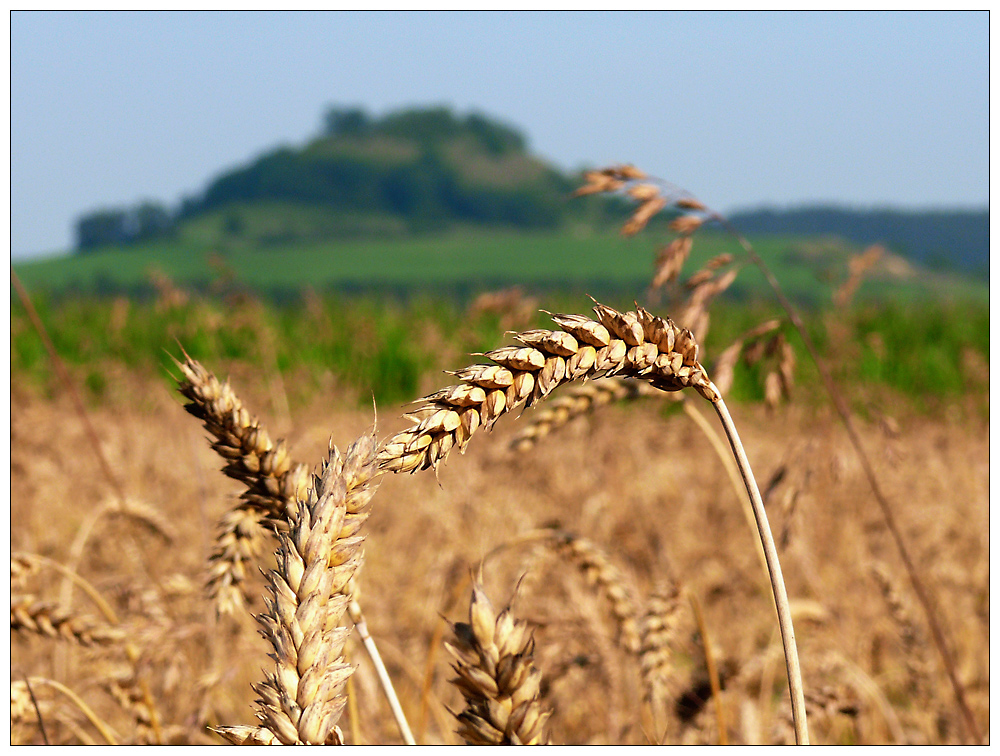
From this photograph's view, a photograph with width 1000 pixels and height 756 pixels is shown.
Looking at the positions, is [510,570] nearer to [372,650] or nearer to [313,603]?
[372,650]

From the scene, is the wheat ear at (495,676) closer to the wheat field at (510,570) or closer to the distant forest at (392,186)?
the wheat field at (510,570)

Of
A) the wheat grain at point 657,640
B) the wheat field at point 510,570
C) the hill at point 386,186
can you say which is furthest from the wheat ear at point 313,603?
the hill at point 386,186

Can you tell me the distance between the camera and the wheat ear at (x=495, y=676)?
617mm

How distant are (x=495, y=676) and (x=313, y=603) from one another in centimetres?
15

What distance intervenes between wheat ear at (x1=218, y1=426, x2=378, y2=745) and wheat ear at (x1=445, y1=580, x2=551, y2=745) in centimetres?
10

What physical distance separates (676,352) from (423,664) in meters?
2.05

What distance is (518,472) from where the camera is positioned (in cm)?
430

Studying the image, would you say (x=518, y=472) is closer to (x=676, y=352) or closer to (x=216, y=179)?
(x=676, y=352)

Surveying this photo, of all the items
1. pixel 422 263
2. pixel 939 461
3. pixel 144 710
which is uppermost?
pixel 144 710

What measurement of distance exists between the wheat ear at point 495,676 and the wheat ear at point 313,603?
99 mm

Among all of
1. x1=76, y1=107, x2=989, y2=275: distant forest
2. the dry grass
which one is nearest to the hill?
x1=76, y1=107, x2=989, y2=275: distant forest

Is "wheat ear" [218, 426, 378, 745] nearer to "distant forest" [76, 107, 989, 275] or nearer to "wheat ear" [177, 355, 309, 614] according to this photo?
"wheat ear" [177, 355, 309, 614]

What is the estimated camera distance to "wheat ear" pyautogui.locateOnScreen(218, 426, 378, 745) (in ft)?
1.88

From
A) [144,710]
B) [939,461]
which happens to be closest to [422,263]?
[939,461]
